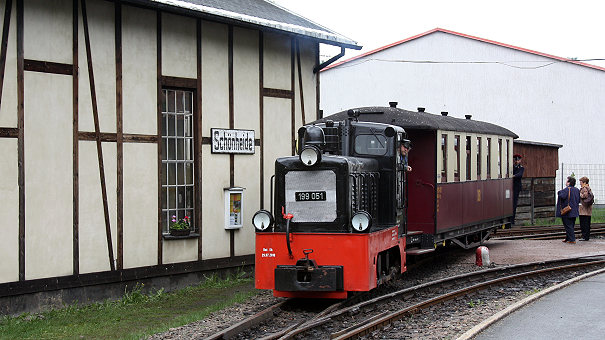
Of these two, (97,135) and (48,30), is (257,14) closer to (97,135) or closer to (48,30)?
(97,135)

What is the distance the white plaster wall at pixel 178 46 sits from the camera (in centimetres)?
1322

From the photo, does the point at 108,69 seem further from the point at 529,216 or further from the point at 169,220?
the point at 529,216

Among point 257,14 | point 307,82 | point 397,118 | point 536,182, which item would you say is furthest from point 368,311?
point 536,182

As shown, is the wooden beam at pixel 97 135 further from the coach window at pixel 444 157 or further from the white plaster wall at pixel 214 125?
the coach window at pixel 444 157

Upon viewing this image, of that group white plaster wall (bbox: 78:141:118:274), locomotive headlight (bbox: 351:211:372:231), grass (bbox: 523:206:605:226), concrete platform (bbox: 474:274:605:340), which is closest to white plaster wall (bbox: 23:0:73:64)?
white plaster wall (bbox: 78:141:118:274)

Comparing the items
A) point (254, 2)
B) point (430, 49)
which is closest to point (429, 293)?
point (254, 2)

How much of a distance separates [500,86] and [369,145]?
23.6 meters

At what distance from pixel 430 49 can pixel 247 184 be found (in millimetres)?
22936

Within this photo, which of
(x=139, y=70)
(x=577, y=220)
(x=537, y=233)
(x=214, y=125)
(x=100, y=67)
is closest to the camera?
(x=100, y=67)

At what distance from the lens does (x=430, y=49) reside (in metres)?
35.9

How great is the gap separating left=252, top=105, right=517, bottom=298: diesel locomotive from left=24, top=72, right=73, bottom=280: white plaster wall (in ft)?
9.63

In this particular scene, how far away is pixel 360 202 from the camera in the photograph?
37.6 ft

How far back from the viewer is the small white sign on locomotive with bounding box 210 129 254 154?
1412cm

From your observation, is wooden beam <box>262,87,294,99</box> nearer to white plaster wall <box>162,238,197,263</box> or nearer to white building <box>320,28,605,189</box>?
white plaster wall <box>162,238,197,263</box>
